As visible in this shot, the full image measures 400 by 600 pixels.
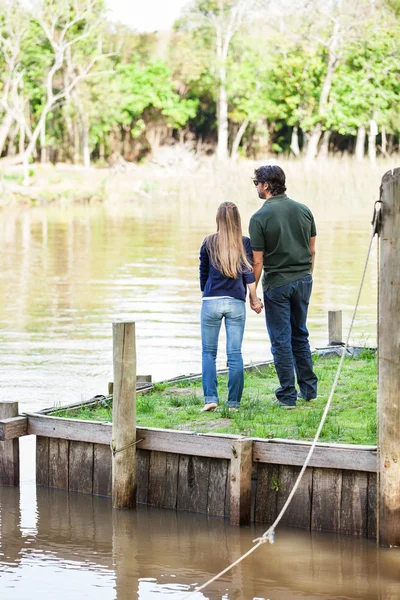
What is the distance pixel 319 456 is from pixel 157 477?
1.36 meters

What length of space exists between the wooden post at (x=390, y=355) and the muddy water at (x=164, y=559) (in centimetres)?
47

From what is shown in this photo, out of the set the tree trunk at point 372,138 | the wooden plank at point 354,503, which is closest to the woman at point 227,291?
the wooden plank at point 354,503

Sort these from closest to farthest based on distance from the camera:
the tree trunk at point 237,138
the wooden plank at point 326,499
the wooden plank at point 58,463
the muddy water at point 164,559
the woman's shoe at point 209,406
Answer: the muddy water at point 164,559
the wooden plank at point 326,499
the wooden plank at point 58,463
the woman's shoe at point 209,406
the tree trunk at point 237,138

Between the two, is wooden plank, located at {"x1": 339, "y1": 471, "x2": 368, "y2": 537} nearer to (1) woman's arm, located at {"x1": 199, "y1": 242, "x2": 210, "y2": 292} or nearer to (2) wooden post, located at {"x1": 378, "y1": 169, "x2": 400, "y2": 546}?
(2) wooden post, located at {"x1": 378, "y1": 169, "x2": 400, "y2": 546}

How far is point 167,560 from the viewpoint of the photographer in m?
7.17

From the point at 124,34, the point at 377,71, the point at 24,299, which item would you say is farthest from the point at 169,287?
the point at 124,34

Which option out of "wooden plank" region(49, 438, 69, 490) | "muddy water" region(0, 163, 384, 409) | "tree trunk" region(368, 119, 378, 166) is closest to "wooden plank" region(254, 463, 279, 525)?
"wooden plank" region(49, 438, 69, 490)

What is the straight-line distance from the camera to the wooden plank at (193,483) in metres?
7.63

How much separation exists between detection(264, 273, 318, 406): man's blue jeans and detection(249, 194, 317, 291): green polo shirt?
0.09 metres

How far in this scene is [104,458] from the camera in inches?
318

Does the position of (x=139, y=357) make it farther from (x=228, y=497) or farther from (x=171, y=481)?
(x=228, y=497)

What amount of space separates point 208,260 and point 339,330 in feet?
12.6

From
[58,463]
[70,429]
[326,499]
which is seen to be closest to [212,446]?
[326,499]

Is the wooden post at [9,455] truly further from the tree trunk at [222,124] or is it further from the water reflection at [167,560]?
the tree trunk at [222,124]
